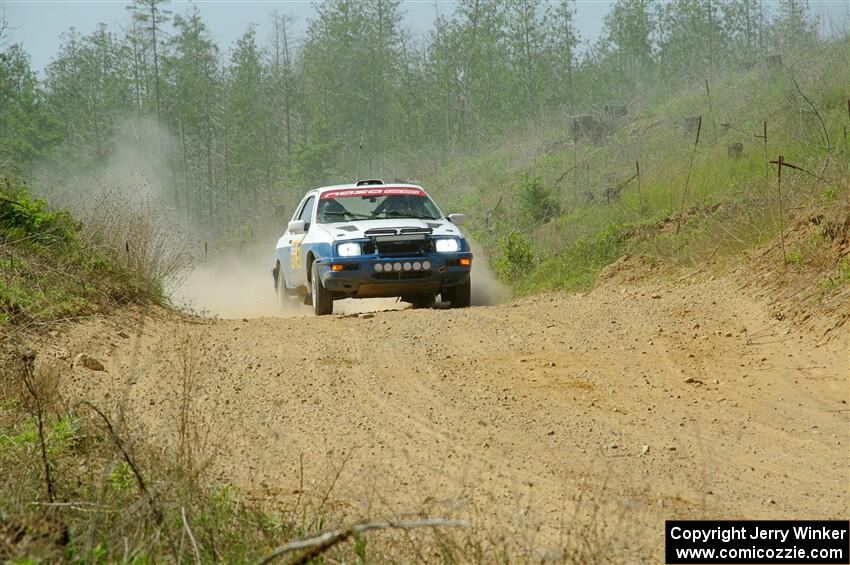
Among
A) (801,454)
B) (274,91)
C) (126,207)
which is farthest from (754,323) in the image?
(274,91)

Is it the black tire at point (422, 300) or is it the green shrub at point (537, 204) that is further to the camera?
the green shrub at point (537, 204)

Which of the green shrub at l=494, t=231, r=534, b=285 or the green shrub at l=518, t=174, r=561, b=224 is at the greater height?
the green shrub at l=518, t=174, r=561, b=224

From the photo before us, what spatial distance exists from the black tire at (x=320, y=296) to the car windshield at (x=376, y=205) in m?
1.07

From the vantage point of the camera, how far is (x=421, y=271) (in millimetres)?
12562

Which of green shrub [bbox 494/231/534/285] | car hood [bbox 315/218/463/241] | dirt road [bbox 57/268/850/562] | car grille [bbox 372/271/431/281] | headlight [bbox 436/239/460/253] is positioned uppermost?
car hood [bbox 315/218/463/241]

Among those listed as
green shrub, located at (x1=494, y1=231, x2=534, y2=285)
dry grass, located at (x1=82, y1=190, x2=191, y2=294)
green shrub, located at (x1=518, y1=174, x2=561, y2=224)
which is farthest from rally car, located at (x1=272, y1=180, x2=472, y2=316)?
green shrub, located at (x1=518, y1=174, x2=561, y2=224)

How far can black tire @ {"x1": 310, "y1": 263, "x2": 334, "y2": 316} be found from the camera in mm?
12734

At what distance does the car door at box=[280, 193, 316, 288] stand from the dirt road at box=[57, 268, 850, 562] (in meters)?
2.60

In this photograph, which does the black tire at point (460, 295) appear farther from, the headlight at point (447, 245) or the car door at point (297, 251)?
the car door at point (297, 251)

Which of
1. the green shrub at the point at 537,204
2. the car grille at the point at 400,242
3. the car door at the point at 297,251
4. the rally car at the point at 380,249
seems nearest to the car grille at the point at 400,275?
the rally car at the point at 380,249

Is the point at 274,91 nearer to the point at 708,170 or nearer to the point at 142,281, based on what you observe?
the point at 708,170

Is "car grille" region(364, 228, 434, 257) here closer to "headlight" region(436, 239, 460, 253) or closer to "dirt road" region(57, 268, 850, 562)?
"headlight" region(436, 239, 460, 253)

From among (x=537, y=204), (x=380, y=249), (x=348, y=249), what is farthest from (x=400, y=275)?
(x=537, y=204)

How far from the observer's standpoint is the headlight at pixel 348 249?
489 inches
